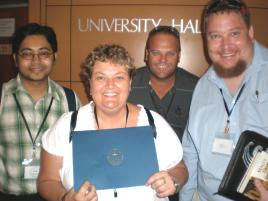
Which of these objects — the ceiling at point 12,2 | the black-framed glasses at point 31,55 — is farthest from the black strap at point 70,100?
the ceiling at point 12,2

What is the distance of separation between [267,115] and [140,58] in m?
2.10

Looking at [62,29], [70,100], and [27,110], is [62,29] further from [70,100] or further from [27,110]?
[27,110]

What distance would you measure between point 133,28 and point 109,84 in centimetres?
210

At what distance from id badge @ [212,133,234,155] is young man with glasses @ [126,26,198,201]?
0.73 m

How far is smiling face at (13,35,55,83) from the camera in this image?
2.45 m

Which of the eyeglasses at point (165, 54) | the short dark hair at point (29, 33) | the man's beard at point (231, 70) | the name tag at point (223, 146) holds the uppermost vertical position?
the short dark hair at point (29, 33)

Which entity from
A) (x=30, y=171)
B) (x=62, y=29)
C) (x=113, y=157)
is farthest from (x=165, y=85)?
(x=62, y=29)

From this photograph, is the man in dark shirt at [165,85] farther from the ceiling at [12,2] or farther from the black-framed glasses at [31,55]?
the ceiling at [12,2]

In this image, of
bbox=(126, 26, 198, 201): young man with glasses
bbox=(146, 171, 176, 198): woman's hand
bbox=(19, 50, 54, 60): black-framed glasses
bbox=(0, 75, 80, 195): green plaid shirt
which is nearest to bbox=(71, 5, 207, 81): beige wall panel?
bbox=(126, 26, 198, 201): young man with glasses

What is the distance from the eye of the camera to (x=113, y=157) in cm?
170

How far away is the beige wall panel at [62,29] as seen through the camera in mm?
3787

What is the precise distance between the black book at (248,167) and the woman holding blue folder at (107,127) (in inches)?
13.5

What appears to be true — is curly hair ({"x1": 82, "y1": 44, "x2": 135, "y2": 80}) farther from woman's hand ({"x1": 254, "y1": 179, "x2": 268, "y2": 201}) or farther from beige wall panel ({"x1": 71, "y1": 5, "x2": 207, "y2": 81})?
beige wall panel ({"x1": 71, "y1": 5, "x2": 207, "y2": 81})

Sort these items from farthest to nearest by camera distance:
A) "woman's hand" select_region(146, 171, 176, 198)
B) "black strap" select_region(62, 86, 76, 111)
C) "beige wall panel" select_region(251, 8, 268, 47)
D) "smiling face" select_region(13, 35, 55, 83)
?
"beige wall panel" select_region(251, 8, 268, 47), "black strap" select_region(62, 86, 76, 111), "smiling face" select_region(13, 35, 55, 83), "woman's hand" select_region(146, 171, 176, 198)
